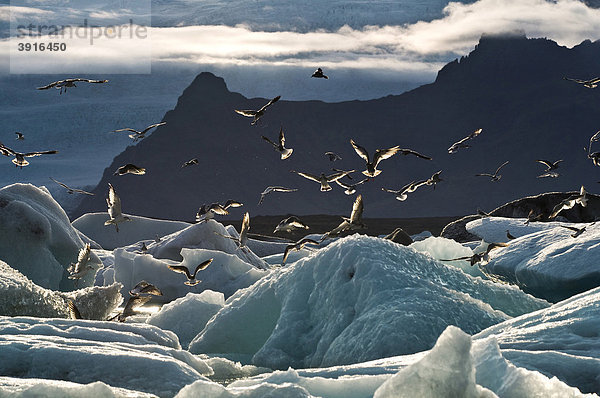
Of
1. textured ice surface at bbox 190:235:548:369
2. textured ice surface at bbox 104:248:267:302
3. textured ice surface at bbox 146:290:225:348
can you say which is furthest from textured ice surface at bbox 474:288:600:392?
textured ice surface at bbox 104:248:267:302

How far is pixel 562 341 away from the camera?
5844 mm

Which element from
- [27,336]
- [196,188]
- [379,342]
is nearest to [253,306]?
[379,342]

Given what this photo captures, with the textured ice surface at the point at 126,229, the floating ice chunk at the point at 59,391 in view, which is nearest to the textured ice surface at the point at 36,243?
the textured ice surface at the point at 126,229

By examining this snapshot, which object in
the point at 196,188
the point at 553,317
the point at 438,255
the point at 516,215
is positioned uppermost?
the point at 553,317

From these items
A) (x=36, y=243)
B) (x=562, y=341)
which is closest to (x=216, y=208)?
(x=36, y=243)

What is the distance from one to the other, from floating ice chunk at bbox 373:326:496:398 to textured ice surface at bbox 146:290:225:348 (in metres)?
6.55

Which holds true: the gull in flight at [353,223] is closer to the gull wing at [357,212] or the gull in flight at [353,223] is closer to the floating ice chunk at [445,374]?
the gull wing at [357,212]

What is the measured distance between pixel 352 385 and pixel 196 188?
88.6 metres

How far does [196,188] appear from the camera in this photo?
302 ft

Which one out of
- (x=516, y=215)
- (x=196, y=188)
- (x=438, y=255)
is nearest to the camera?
(x=438, y=255)

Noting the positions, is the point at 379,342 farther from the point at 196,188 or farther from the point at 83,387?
the point at 196,188

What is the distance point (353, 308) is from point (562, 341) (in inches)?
102

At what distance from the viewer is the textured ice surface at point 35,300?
809 centimetres

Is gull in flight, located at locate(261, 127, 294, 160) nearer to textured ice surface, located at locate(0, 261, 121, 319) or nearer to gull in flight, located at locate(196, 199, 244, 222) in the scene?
gull in flight, located at locate(196, 199, 244, 222)
